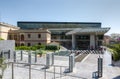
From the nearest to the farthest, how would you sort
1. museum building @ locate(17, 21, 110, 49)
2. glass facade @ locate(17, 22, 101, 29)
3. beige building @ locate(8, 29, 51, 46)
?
museum building @ locate(17, 21, 110, 49)
beige building @ locate(8, 29, 51, 46)
glass facade @ locate(17, 22, 101, 29)

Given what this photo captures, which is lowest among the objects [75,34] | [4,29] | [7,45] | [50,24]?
[7,45]

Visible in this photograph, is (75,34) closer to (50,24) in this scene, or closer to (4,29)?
(4,29)

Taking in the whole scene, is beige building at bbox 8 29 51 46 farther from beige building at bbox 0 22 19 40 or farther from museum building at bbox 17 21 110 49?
beige building at bbox 0 22 19 40

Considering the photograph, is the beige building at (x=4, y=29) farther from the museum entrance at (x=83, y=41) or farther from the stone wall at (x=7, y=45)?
the stone wall at (x=7, y=45)

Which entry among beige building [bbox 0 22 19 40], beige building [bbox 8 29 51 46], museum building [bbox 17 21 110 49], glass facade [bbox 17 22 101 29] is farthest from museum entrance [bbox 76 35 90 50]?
glass facade [bbox 17 22 101 29]

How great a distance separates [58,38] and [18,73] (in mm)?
52253

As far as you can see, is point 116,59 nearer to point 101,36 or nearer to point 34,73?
point 34,73

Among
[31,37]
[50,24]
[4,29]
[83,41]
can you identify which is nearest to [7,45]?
[4,29]

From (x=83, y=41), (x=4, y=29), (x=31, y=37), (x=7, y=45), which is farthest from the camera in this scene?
(x=83, y=41)

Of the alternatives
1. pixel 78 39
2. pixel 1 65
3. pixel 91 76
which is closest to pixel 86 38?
pixel 78 39

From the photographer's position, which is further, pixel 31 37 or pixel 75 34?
pixel 75 34

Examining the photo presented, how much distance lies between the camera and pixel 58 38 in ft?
218

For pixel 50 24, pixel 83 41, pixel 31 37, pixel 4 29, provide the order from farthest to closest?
pixel 50 24, pixel 83 41, pixel 31 37, pixel 4 29

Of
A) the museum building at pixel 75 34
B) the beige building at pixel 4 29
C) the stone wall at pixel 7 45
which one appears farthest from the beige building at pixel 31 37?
the stone wall at pixel 7 45
